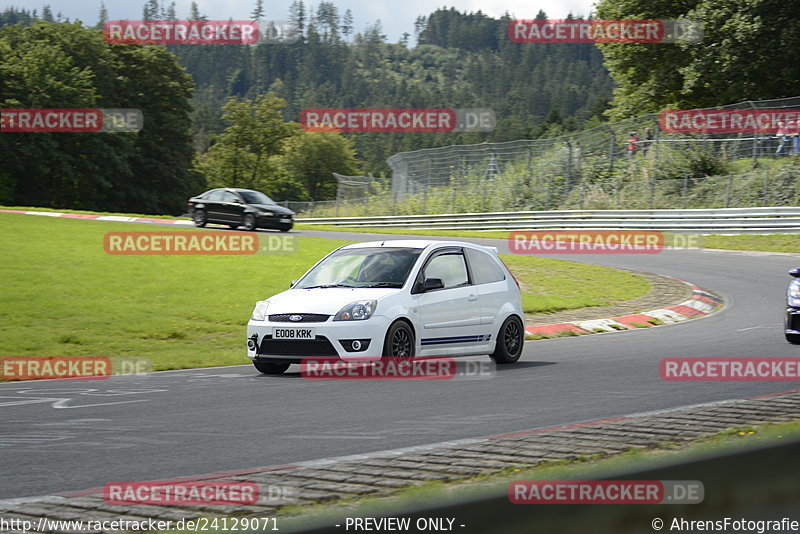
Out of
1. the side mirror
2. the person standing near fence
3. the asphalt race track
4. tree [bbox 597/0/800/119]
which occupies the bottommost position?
the asphalt race track

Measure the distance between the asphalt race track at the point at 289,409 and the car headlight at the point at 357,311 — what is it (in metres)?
0.71

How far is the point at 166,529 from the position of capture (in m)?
4.45

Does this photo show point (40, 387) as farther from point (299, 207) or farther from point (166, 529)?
point (299, 207)

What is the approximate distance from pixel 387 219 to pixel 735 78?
58.4 feet

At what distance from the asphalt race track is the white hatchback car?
16.7 inches

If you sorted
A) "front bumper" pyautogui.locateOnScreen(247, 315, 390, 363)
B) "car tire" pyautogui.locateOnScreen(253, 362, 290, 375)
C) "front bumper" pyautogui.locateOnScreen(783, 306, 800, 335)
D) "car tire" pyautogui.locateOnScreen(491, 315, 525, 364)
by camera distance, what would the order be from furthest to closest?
"front bumper" pyautogui.locateOnScreen(783, 306, 800, 335) < "car tire" pyautogui.locateOnScreen(491, 315, 525, 364) < "car tire" pyautogui.locateOnScreen(253, 362, 290, 375) < "front bumper" pyautogui.locateOnScreen(247, 315, 390, 363)

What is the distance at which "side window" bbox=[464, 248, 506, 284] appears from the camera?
1284cm

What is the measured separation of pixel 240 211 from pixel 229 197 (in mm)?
765

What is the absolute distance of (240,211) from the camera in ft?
114

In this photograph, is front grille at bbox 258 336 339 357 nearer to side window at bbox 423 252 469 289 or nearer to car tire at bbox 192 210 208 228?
side window at bbox 423 252 469 289

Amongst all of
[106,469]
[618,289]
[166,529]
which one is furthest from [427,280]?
[618,289]

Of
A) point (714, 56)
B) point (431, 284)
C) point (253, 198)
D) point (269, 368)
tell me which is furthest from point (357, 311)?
point (714, 56)

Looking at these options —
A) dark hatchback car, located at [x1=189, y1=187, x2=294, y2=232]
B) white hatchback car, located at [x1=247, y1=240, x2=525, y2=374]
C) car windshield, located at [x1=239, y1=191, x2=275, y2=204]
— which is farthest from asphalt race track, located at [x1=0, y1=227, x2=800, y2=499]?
car windshield, located at [x1=239, y1=191, x2=275, y2=204]

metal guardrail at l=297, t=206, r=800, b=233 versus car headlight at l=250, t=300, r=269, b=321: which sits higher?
car headlight at l=250, t=300, r=269, b=321
